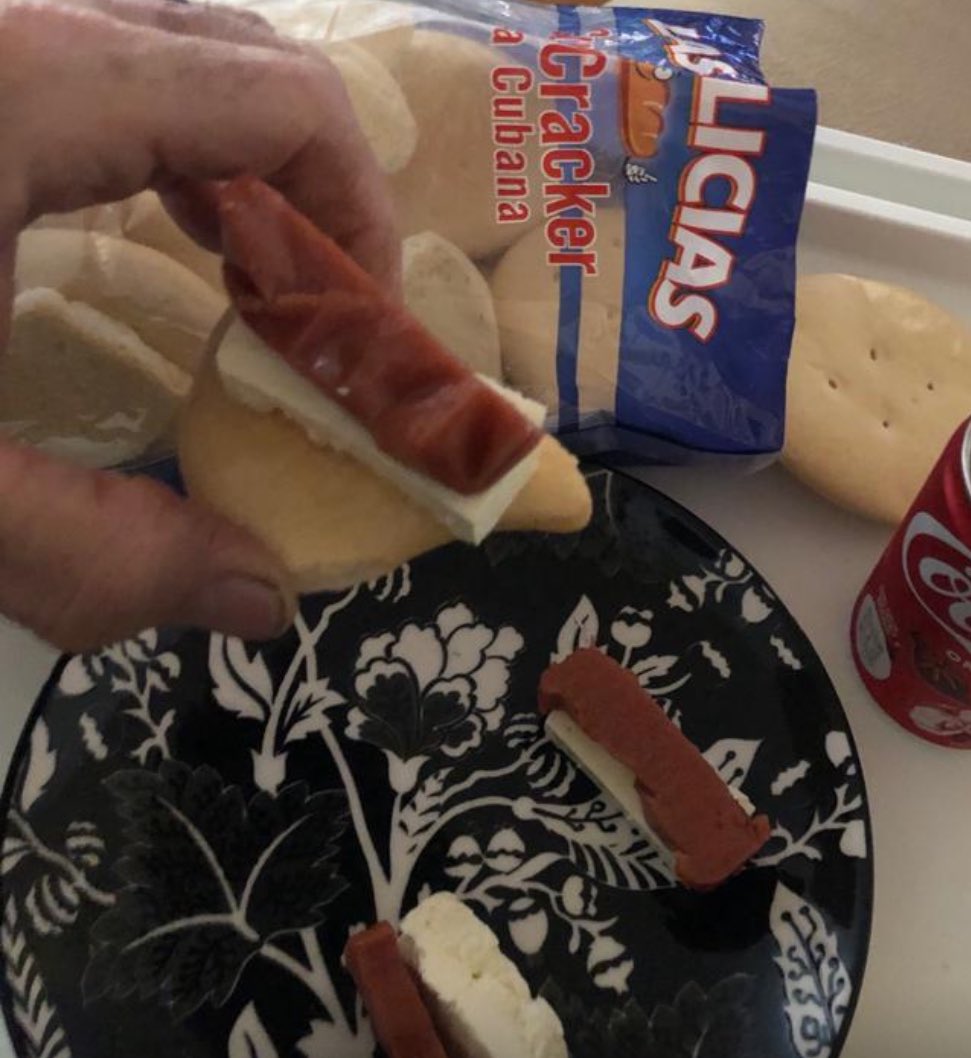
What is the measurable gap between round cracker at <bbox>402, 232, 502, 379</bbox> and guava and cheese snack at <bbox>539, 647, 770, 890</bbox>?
0.20m

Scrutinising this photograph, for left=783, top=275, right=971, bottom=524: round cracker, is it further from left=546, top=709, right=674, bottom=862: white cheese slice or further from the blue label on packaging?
left=546, top=709, right=674, bottom=862: white cheese slice

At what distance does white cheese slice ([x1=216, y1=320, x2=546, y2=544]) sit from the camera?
467 mm

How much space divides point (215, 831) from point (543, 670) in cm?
21

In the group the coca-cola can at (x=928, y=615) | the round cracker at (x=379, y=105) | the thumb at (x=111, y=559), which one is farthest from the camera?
the round cracker at (x=379, y=105)

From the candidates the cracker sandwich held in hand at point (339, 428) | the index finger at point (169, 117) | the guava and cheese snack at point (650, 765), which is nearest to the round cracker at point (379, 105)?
the index finger at point (169, 117)

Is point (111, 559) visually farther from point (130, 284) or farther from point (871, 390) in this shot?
point (871, 390)

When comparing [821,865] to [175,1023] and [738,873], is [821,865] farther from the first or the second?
[175,1023]

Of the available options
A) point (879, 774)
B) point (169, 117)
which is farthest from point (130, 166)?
point (879, 774)

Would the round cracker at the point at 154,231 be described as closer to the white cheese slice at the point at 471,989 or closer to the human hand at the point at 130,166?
the human hand at the point at 130,166

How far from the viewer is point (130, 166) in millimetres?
485

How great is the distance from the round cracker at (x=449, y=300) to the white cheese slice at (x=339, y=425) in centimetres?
18

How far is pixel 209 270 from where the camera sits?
25.0 inches

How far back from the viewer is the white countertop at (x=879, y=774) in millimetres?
612

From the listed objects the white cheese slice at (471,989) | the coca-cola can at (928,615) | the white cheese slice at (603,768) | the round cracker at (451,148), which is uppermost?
the round cracker at (451,148)
